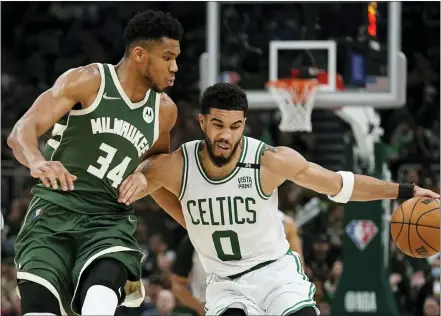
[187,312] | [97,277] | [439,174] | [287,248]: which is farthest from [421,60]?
[97,277]

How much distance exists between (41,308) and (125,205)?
724 mm

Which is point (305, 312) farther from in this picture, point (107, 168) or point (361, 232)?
point (361, 232)

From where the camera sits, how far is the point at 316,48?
408 inches

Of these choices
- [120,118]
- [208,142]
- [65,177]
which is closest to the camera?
[65,177]

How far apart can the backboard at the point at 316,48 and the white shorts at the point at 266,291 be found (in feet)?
16.3

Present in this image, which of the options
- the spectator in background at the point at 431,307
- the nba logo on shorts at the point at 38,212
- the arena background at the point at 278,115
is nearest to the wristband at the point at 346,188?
the nba logo on shorts at the point at 38,212

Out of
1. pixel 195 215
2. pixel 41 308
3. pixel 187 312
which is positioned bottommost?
pixel 187 312

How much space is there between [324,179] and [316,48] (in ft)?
17.1

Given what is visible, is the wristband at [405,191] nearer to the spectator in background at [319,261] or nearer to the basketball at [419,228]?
the basketball at [419,228]

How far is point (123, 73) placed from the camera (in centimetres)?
499

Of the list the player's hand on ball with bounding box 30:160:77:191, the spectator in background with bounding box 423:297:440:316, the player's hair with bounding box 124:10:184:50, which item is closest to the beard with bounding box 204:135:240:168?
the player's hair with bounding box 124:10:184:50

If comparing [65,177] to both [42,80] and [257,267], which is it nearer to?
[257,267]

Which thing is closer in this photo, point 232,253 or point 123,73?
point 123,73

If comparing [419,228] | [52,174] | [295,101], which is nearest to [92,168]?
[52,174]
